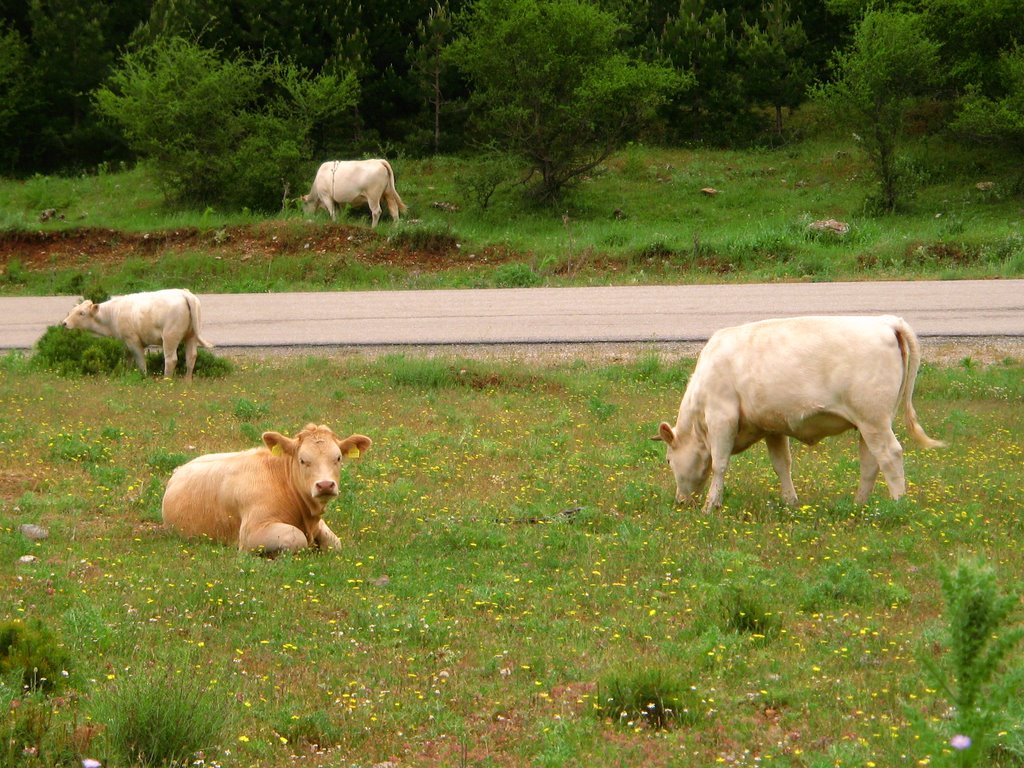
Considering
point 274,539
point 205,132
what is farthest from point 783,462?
point 205,132

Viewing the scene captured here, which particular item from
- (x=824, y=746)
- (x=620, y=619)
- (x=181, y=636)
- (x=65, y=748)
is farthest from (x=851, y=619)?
(x=65, y=748)

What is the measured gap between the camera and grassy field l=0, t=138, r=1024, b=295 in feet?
98.1

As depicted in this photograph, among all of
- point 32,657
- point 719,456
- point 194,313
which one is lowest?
point 194,313

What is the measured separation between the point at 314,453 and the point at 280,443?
0.44m

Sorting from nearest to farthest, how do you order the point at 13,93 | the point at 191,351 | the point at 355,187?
the point at 191,351
the point at 355,187
the point at 13,93

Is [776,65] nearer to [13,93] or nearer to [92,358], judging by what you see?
[13,93]

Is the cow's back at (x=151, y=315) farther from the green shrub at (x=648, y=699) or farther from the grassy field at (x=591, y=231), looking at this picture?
the green shrub at (x=648, y=699)

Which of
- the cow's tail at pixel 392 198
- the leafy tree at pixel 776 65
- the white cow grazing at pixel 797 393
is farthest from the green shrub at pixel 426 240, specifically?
the white cow grazing at pixel 797 393

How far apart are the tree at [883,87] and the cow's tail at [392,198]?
12212 mm

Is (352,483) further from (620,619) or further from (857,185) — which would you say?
(857,185)

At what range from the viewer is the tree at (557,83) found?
1433 inches

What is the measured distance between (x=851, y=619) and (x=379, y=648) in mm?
3030

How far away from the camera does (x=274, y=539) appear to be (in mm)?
10016

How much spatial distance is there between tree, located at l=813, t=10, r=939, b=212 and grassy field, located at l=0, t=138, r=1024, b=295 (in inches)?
49.8
